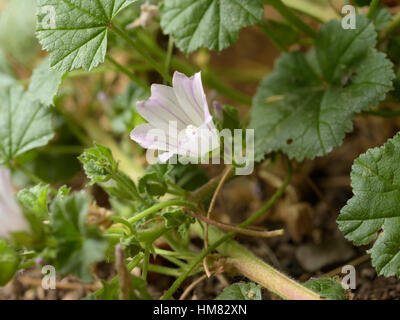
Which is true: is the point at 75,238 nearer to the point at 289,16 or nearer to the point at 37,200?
the point at 37,200

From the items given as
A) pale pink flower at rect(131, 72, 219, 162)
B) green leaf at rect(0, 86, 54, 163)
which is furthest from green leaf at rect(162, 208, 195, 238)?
green leaf at rect(0, 86, 54, 163)

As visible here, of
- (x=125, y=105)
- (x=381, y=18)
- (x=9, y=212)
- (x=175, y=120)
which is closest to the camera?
(x=9, y=212)

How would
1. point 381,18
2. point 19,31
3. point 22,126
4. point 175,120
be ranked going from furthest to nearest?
point 19,31
point 22,126
point 381,18
point 175,120

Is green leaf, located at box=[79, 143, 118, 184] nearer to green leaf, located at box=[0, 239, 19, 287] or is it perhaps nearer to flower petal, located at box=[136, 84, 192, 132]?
flower petal, located at box=[136, 84, 192, 132]

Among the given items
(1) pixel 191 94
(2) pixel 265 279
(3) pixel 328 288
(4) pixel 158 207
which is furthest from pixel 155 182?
Answer: (3) pixel 328 288
